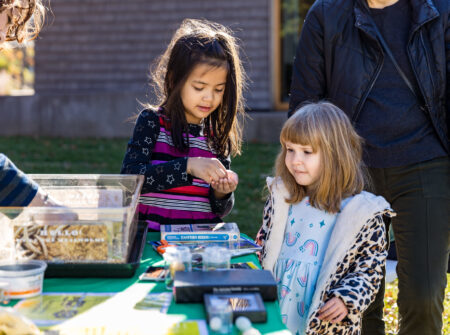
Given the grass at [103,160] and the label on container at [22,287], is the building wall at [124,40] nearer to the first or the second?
the grass at [103,160]

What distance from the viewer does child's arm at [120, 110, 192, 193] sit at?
102 inches

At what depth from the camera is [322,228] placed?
242 cm

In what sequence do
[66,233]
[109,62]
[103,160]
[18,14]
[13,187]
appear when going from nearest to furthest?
[66,233]
[13,187]
[18,14]
[103,160]
[109,62]

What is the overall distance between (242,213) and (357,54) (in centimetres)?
328

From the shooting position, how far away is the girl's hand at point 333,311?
7.16 ft

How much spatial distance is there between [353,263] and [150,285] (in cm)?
93

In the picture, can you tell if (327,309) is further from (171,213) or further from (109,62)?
(109,62)

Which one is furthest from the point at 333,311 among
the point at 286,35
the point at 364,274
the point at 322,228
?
the point at 286,35

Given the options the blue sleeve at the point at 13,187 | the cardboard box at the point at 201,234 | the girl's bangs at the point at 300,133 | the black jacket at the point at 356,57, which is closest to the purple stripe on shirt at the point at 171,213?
the cardboard box at the point at 201,234

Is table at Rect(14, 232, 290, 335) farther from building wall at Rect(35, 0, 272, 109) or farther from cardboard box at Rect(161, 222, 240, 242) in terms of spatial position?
building wall at Rect(35, 0, 272, 109)

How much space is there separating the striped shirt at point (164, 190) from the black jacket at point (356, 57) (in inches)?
23.5

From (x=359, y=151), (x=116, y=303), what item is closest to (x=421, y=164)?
(x=359, y=151)

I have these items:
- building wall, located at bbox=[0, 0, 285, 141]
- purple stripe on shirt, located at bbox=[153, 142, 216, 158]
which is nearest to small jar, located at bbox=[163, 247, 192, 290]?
purple stripe on shirt, located at bbox=[153, 142, 216, 158]

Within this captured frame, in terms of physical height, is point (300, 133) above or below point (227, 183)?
above
